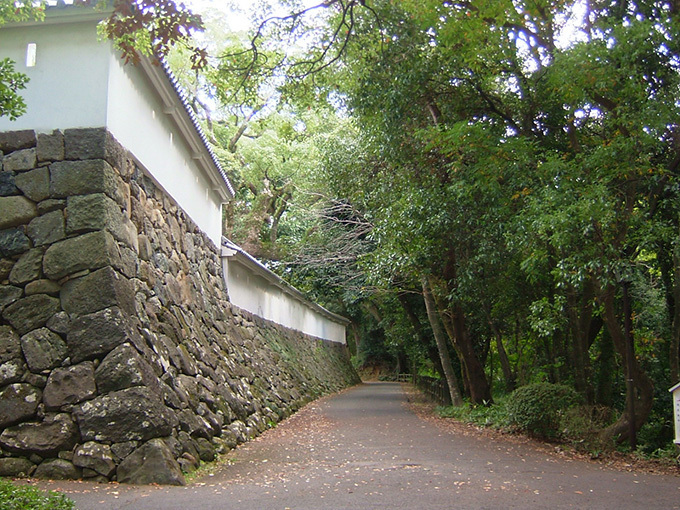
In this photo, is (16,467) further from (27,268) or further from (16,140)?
(16,140)

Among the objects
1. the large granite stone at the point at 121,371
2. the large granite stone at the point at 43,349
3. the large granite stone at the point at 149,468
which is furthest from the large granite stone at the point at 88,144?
the large granite stone at the point at 149,468

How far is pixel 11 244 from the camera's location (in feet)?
25.7

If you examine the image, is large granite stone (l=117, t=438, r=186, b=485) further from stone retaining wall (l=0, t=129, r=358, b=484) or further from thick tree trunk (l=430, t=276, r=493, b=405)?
thick tree trunk (l=430, t=276, r=493, b=405)

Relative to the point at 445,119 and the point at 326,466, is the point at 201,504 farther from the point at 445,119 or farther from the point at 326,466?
the point at 445,119

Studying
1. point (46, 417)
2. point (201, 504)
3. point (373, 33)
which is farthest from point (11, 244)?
point (373, 33)

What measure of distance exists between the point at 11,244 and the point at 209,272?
5586 millimetres

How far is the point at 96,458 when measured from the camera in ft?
22.4

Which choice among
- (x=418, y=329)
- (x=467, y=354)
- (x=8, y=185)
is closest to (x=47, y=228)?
(x=8, y=185)

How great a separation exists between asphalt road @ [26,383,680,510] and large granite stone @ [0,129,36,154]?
4.23m

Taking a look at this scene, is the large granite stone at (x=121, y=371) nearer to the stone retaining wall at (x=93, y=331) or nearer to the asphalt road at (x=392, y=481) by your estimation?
the stone retaining wall at (x=93, y=331)

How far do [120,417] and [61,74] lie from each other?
4.61 meters

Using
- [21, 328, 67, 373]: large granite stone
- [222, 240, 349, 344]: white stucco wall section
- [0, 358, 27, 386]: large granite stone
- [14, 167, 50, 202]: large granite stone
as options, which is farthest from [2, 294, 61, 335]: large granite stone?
[222, 240, 349, 344]: white stucco wall section

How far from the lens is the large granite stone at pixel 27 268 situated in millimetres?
7711

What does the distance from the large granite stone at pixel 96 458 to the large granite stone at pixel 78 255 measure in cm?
207
